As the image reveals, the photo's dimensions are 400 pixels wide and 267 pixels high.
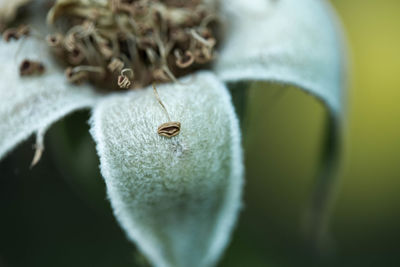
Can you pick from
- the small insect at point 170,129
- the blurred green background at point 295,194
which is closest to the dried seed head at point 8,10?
the small insect at point 170,129

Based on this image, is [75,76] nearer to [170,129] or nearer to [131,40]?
[131,40]

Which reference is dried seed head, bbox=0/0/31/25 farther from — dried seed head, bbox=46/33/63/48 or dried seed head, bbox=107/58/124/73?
dried seed head, bbox=107/58/124/73

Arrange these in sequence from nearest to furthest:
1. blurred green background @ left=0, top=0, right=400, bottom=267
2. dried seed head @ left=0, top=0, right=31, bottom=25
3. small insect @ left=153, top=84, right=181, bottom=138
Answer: small insect @ left=153, top=84, right=181, bottom=138, dried seed head @ left=0, top=0, right=31, bottom=25, blurred green background @ left=0, top=0, right=400, bottom=267

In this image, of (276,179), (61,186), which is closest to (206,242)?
(61,186)

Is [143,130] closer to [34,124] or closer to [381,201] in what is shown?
[34,124]

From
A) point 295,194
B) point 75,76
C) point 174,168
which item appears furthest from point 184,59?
point 295,194

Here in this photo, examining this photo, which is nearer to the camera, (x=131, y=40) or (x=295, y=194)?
(x=131, y=40)

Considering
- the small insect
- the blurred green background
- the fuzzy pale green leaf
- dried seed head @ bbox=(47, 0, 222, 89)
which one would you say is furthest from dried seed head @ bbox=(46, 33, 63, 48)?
the blurred green background
